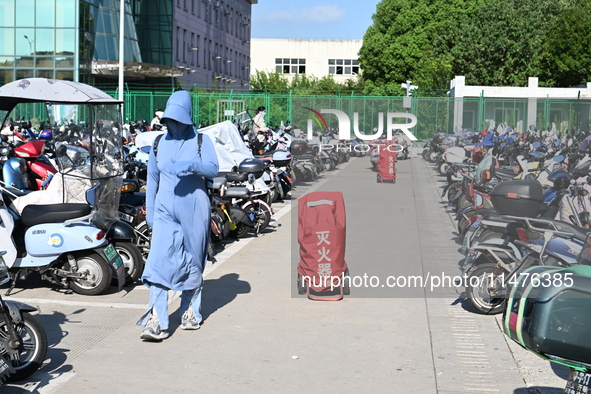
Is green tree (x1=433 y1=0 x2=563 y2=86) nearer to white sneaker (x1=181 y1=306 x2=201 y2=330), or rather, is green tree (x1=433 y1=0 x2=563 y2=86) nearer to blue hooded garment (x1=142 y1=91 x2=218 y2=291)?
blue hooded garment (x1=142 y1=91 x2=218 y2=291)

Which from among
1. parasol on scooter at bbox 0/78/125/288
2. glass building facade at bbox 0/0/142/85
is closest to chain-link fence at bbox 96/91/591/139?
glass building facade at bbox 0/0/142/85

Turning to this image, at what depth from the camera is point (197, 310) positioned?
6594mm

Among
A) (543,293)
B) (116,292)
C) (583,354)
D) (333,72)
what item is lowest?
(116,292)

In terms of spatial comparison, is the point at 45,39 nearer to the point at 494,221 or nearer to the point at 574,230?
the point at 494,221

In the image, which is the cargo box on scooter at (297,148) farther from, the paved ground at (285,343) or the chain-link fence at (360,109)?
the chain-link fence at (360,109)

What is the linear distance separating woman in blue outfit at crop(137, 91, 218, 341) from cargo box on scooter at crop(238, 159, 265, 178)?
224 inches

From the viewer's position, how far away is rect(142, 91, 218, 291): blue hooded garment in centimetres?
630

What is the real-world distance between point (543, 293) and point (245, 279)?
17.4 feet

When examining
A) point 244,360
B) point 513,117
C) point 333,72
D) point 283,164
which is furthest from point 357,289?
point 333,72

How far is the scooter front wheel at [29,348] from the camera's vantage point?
5156 mm

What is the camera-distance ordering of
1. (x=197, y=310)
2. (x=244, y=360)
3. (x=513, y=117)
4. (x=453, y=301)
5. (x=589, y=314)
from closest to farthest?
(x=589, y=314) < (x=244, y=360) < (x=197, y=310) < (x=453, y=301) < (x=513, y=117)

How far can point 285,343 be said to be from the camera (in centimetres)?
622

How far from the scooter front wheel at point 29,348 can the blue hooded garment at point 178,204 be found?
1183 mm

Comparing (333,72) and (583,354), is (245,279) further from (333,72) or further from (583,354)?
(333,72)
